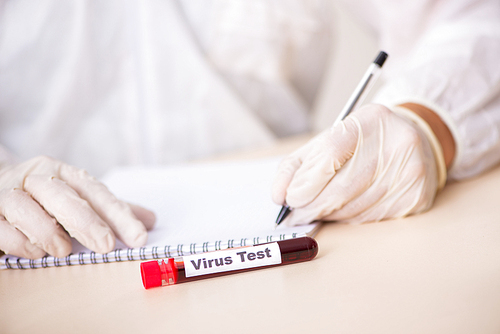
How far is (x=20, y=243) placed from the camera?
1.84 ft

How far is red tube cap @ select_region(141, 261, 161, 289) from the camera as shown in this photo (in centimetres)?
48

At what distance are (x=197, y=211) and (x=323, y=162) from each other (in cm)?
27

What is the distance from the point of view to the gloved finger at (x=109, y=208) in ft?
1.91

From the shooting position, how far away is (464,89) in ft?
2.70

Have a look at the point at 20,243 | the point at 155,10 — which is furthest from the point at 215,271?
the point at 155,10

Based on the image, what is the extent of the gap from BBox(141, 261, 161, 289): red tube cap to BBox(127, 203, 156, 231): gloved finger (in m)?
0.18

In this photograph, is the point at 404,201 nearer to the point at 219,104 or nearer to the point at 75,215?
the point at 75,215

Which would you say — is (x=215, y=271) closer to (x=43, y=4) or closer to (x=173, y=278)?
(x=173, y=278)

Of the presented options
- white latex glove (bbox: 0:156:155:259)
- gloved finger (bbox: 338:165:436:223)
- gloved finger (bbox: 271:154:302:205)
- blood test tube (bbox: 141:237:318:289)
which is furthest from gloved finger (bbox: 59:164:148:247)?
gloved finger (bbox: 338:165:436:223)

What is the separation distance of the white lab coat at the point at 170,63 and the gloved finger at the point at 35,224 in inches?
24.4

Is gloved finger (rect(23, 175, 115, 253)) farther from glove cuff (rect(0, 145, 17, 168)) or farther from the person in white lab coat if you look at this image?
glove cuff (rect(0, 145, 17, 168))

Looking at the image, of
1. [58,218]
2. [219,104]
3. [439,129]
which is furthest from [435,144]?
[219,104]

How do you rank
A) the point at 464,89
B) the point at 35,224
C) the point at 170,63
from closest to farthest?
the point at 35,224 → the point at 464,89 → the point at 170,63

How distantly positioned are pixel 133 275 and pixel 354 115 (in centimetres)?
41
